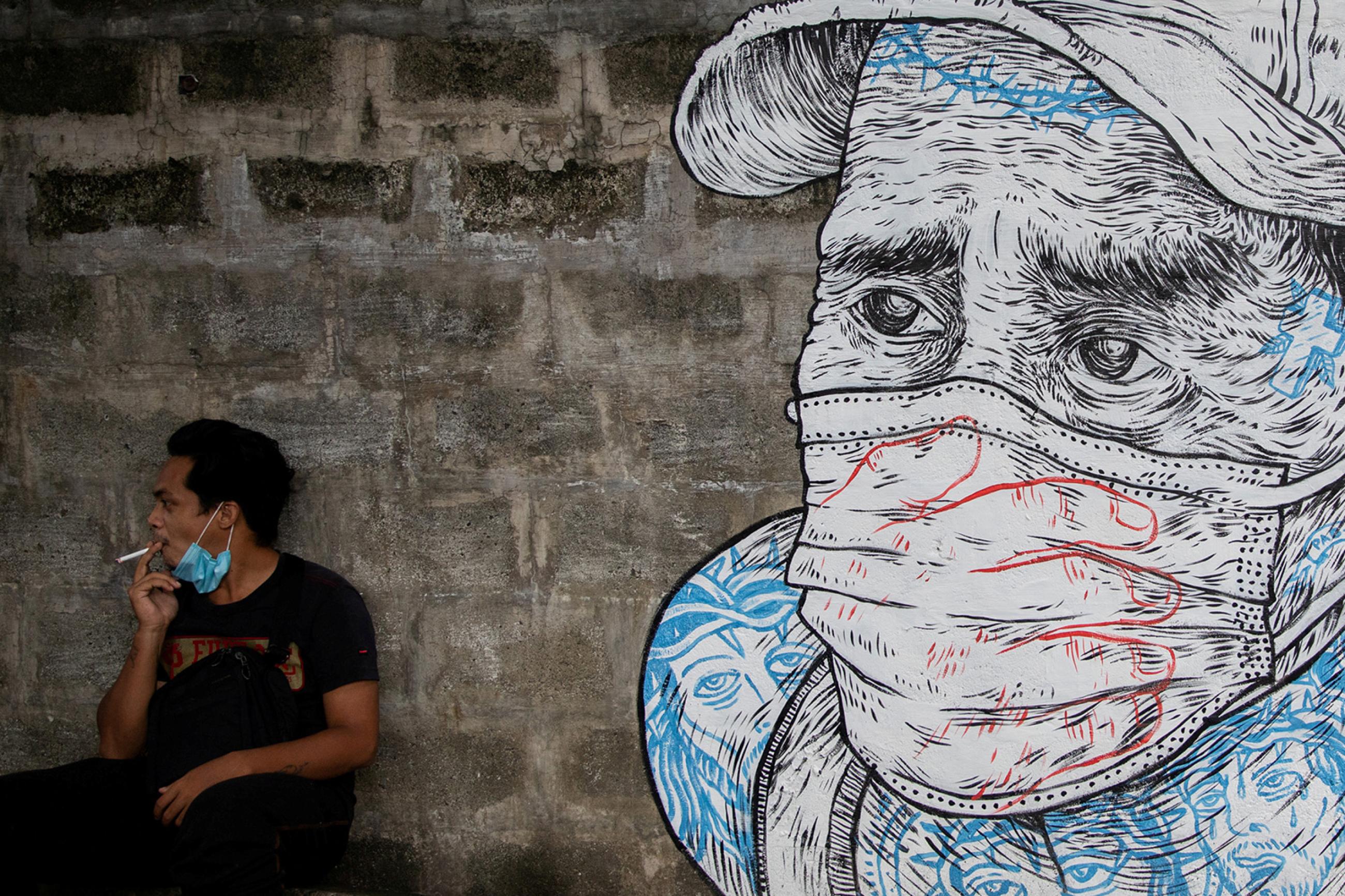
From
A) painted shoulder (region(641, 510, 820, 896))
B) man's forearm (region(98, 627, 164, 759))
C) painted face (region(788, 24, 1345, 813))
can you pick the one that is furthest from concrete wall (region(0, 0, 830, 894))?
man's forearm (region(98, 627, 164, 759))

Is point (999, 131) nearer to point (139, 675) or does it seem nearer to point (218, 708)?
point (218, 708)

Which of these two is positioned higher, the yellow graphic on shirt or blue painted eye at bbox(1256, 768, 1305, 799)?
the yellow graphic on shirt

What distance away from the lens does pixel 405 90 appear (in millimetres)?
2740

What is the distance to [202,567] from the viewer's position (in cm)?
254

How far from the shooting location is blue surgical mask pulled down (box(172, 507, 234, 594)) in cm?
253

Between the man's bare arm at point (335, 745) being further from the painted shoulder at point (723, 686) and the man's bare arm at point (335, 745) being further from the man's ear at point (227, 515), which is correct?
the painted shoulder at point (723, 686)

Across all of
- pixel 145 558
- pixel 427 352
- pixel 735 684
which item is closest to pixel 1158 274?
pixel 735 684

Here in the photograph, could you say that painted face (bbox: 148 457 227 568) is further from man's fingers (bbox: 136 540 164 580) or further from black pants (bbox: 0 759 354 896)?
black pants (bbox: 0 759 354 896)

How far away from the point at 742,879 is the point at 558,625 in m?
0.88

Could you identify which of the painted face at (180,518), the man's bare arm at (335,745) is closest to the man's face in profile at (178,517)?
the painted face at (180,518)

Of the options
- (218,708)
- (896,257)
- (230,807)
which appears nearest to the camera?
(230,807)

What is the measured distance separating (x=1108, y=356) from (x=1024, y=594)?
0.68m

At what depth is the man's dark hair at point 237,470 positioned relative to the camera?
2.57 m

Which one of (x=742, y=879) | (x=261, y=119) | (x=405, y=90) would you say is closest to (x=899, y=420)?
(x=742, y=879)
